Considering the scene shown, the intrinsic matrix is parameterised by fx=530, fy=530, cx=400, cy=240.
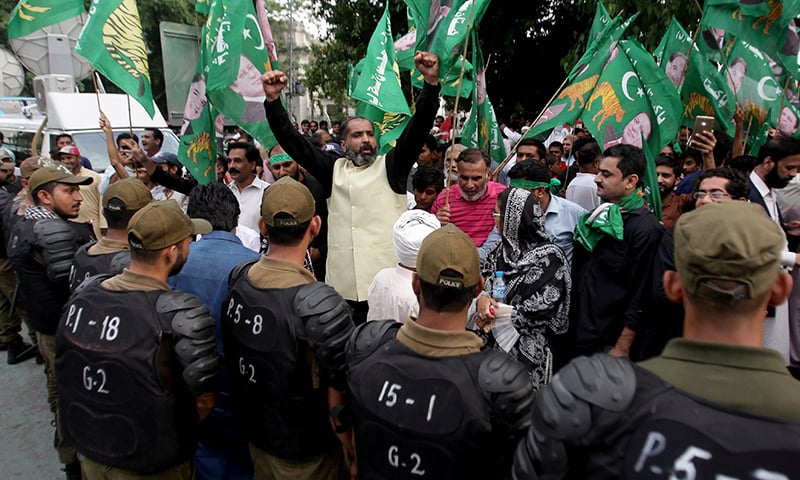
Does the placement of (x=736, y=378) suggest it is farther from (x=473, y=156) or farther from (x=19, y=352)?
(x=19, y=352)

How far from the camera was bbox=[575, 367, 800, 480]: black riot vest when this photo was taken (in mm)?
1083

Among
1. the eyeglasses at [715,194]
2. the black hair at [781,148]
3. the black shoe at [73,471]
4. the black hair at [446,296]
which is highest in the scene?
the black hair at [781,148]

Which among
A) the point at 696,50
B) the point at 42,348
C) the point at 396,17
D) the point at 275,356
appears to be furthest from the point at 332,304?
the point at 396,17

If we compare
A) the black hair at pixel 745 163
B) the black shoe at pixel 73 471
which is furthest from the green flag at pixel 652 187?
the black shoe at pixel 73 471

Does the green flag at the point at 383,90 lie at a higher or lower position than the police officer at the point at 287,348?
higher

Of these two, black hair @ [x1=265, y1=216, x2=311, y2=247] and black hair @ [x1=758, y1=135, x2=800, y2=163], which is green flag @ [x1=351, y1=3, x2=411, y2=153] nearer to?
black hair @ [x1=265, y1=216, x2=311, y2=247]

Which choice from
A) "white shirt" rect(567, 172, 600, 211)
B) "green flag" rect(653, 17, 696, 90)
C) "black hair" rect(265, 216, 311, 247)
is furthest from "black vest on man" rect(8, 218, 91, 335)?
"green flag" rect(653, 17, 696, 90)

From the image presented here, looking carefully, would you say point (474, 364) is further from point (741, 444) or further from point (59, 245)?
point (59, 245)

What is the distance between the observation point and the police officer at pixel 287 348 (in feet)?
7.22

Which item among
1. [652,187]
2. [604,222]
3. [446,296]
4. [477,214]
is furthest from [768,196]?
[446,296]

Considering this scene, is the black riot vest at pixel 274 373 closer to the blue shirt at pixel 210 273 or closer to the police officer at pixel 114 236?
the blue shirt at pixel 210 273

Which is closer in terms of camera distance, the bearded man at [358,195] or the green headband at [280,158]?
the bearded man at [358,195]

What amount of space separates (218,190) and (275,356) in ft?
4.60

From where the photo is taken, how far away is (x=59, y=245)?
12.1ft
